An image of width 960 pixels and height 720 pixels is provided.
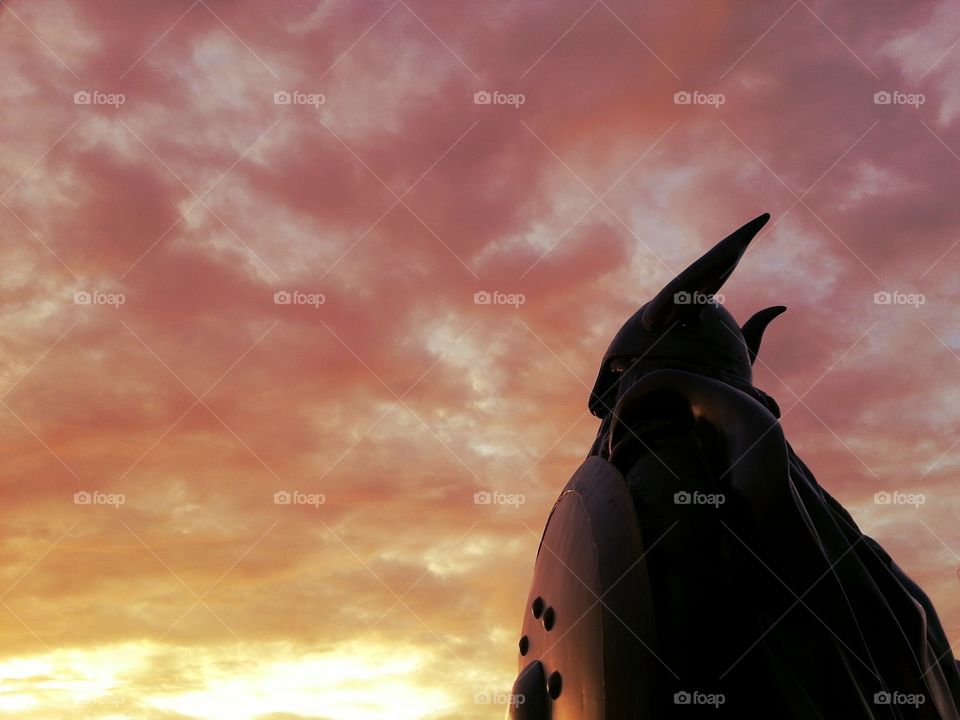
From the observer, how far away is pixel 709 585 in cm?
595

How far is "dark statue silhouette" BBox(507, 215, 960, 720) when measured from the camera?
5641 mm

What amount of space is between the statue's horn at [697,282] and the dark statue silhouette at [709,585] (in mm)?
17

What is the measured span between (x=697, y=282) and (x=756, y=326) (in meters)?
1.92

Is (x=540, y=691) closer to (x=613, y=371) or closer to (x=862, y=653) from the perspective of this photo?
(x=862, y=653)

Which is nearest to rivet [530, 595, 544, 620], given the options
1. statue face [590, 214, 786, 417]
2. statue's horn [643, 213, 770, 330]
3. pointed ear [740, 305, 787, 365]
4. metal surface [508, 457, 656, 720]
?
metal surface [508, 457, 656, 720]

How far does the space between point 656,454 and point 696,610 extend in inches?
54.0

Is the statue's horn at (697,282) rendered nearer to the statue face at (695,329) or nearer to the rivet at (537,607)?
the statue face at (695,329)

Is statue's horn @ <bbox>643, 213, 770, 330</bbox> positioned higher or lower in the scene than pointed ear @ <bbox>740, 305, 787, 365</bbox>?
lower

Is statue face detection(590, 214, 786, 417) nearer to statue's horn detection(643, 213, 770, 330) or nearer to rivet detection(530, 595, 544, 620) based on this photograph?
statue's horn detection(643, 213, 770, 330)

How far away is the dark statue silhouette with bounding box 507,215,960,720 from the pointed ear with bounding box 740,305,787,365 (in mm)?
1291

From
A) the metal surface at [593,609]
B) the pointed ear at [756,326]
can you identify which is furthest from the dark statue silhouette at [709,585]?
the pointed ear at [756,326]

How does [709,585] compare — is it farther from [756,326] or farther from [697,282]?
[756,326]

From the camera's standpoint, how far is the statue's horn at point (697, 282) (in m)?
6.95

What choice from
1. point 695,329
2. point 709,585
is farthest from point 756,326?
point 709,585
